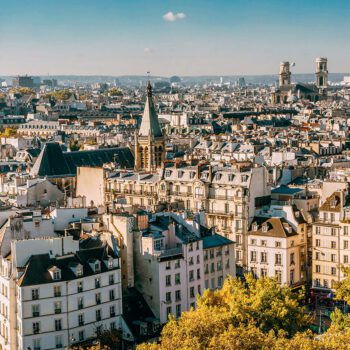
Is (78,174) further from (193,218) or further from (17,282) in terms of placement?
(17,282)

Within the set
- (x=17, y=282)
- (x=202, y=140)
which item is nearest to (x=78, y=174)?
(x=17, y=282)

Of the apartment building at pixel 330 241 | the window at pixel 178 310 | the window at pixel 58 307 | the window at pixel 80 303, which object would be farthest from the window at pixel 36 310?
the apartment building at pixel 330 241

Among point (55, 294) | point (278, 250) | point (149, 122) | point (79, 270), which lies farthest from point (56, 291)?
point (149, 122)

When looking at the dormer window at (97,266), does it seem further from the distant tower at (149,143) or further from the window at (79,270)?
the distant tower at (149,143)

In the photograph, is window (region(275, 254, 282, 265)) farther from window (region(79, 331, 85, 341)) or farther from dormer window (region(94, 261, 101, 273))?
window (region(79, 331, 85, 341))

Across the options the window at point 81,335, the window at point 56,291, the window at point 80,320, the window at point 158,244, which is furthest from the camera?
the window at point 158,244

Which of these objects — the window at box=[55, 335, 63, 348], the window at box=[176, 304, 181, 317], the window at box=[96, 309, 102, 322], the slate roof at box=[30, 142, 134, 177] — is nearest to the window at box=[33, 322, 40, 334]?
the window at box=[55, 335, 63, 348]
